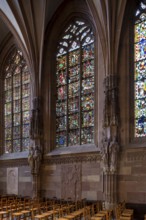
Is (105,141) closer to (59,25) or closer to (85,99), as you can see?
(85,99)

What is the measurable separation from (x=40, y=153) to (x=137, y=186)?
753cm

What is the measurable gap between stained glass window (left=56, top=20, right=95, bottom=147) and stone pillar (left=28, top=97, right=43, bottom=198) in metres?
1.26

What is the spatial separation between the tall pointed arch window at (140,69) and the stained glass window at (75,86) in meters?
3.30

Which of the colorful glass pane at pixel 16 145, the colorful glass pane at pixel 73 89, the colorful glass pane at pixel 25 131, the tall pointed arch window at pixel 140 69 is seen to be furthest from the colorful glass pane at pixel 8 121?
the tall pointed arch window at pixel 140 69

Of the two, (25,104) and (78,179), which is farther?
(25,104)

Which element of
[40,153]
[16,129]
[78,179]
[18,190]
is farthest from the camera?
[16,129]

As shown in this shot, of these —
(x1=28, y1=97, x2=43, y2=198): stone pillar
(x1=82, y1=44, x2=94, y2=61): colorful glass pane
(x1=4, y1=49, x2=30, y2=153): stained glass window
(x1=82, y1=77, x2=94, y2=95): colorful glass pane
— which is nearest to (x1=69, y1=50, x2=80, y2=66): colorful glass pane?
(x1=82, y1=44, x2=94, y2=61): colorful glass pane

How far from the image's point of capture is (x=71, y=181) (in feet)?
64.4

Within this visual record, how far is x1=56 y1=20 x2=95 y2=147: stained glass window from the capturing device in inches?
791

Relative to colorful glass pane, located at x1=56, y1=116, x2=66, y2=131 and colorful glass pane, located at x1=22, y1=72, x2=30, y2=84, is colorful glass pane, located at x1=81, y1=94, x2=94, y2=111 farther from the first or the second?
colorful glass pane, located at x1=22, y1=72, x2=30, y2=84

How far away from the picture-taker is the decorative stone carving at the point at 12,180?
23856mm

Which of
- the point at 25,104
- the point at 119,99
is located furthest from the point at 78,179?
the point at 25,104

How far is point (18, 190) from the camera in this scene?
77.0 ft

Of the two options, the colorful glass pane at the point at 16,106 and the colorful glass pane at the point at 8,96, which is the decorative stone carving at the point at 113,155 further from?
the colorful glass pane at the point at 8,96
